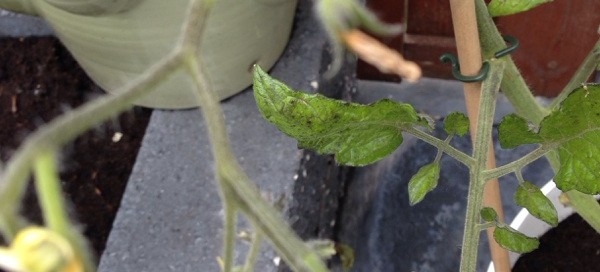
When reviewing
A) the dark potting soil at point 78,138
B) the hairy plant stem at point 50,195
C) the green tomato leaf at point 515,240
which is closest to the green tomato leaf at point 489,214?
the green tomato leaf at point 515,240

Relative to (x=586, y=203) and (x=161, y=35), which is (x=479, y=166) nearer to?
(x=586, y=203)

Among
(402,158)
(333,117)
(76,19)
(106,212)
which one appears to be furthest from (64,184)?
(333,117)

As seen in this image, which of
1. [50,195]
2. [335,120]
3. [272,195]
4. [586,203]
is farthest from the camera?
[272,195]

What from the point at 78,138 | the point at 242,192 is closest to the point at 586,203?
the point at 242,192

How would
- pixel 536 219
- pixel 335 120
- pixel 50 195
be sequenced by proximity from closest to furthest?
pixel 50 195 → pixel 335 120 → pixel 536 219

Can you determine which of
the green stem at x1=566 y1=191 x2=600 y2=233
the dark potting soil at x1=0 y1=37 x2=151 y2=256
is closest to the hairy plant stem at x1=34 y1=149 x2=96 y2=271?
the green stem at x1=566 y1=191 x2=600 y2=233

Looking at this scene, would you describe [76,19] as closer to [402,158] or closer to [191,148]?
[191,148]
